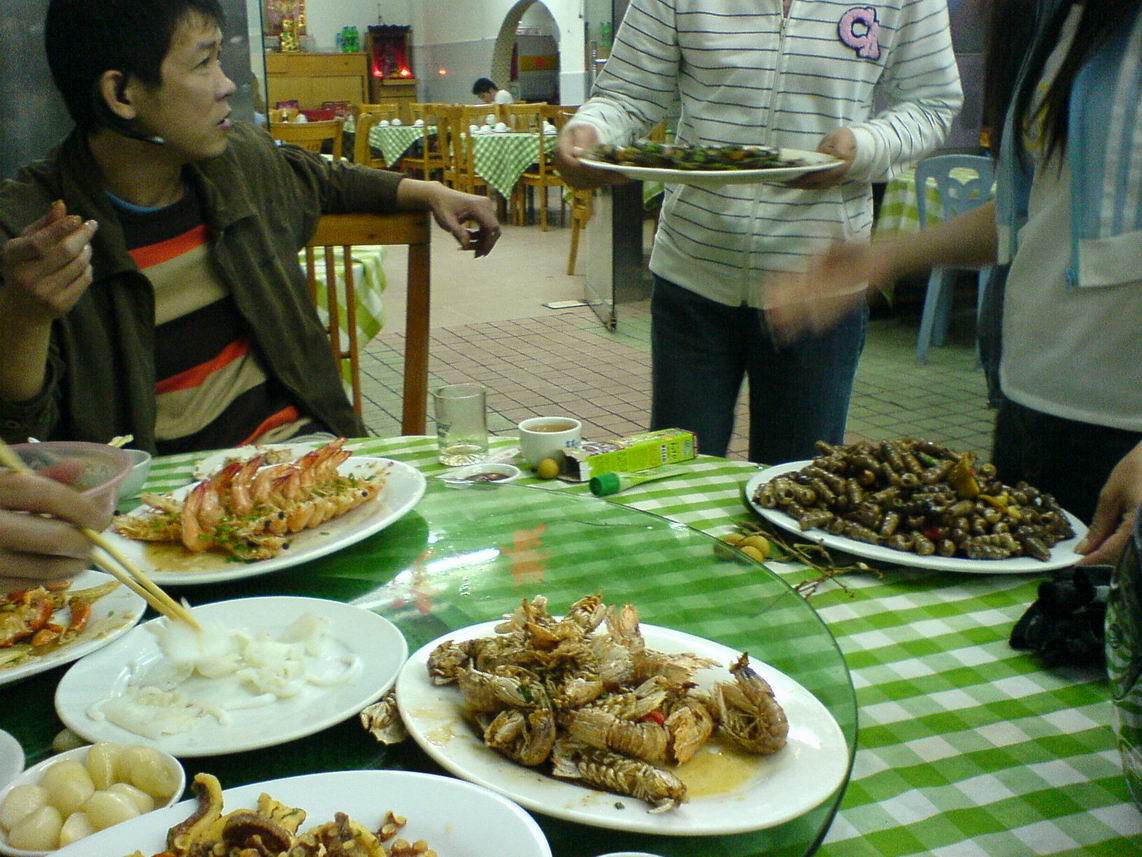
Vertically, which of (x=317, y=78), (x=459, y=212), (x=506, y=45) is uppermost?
(x=506, y=45)

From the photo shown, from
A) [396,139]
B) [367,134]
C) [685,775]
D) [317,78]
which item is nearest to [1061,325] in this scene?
[685,775]

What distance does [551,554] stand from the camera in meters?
1.26

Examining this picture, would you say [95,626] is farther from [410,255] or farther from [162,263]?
[410,255]

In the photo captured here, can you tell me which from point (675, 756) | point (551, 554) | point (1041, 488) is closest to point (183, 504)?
point (551, 554)

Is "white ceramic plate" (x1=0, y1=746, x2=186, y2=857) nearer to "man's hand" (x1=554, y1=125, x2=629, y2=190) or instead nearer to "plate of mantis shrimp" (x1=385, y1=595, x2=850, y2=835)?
"plate of mantis shrimp" (x1=385, y1=595, x2=850, y2=835)

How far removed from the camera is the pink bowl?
92cm

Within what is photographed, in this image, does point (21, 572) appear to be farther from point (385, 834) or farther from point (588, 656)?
point (588, 656)

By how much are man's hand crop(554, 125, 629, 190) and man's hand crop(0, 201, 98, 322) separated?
85 centimetres

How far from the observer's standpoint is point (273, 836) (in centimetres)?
67

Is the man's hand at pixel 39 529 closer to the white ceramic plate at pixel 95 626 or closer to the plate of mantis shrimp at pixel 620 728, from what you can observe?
the white ceramic plate at pixel 95 626

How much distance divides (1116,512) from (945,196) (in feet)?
15.9

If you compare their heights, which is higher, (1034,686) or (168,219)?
(168,219)

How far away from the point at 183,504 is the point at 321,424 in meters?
0.90

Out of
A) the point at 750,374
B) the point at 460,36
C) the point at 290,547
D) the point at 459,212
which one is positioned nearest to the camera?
the point at 290,547
